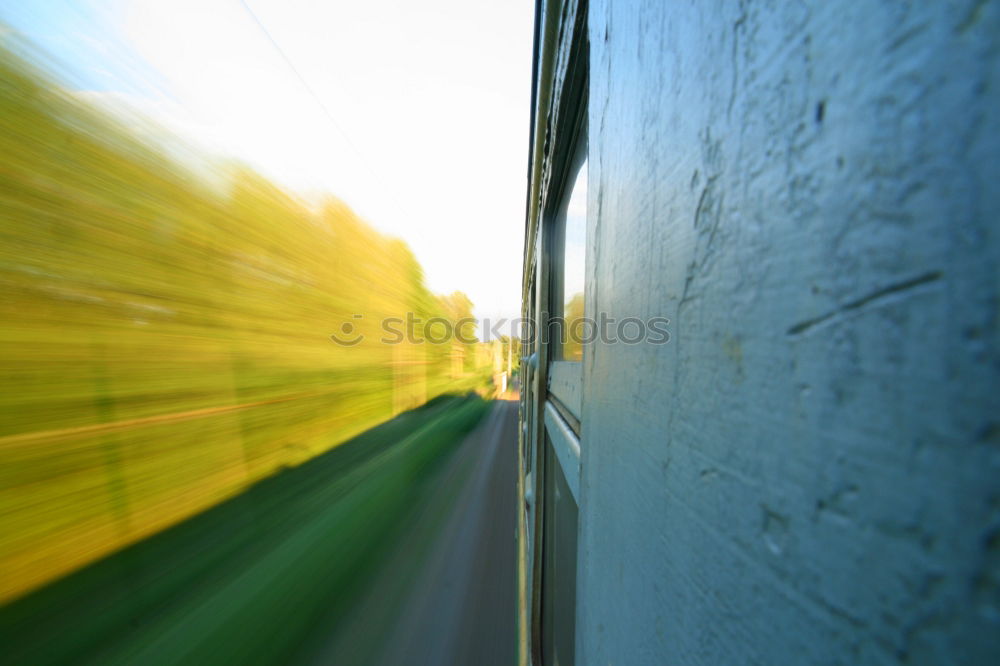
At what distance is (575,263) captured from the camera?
1679mm

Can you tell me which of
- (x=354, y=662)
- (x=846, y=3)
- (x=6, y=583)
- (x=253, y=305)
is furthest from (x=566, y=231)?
(x=354, y=662)

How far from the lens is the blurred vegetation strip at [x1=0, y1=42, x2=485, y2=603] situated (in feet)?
3.69

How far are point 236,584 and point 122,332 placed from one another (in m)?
1.25

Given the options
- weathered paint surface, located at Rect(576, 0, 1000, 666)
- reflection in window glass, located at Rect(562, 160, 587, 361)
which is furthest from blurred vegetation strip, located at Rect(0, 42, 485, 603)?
weathered paint surface, located at Rect(576, 0, 1000, 666)

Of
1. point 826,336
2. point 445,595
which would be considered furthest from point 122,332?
point 445,595

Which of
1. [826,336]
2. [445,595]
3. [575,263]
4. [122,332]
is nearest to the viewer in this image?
[826,336]

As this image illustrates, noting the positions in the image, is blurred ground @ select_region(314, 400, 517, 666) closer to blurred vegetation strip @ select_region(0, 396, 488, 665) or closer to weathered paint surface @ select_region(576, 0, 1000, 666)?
blurred vegetation strip @ select_region(0, 396, 488, 665)

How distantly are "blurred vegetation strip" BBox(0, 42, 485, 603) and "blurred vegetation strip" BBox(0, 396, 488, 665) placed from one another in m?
0.12

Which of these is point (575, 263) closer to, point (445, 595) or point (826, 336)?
point (826, 336)

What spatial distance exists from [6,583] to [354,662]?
1.91m

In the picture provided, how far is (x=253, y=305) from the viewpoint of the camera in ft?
6.53

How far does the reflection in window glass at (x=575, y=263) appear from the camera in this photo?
1.47m

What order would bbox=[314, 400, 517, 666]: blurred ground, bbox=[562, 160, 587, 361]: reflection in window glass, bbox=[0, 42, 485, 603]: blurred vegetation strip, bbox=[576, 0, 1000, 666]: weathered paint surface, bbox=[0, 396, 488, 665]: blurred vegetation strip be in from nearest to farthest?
bbox=[576, 0, 1000, 666]: weathered paint surface < bbox=[0, 42, 485, 603]: blurred vegetation strip < bbox=[0, 396, 488, 665]: blurred vegetation strip < bbox=[562, 160, 587, 361]: reflection in window glass < bbox=[314, 400, 517, 666]: blurred ground

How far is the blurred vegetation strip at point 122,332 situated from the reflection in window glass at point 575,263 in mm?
1629
